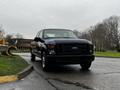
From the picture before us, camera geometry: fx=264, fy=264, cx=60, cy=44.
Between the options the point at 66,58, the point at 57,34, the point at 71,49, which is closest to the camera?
the point at 66,58

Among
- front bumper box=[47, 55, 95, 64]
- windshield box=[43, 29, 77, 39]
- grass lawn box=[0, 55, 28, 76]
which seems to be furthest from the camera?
windshield box=[43, 29, 77, 39]

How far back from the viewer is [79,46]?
999 centimetres

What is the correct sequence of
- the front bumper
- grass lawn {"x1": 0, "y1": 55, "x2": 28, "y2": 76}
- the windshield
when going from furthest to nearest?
the windshield
the front bumper
grass lawn {"x1": 0, "y1": 55, "x2": 28, "y2": 76}

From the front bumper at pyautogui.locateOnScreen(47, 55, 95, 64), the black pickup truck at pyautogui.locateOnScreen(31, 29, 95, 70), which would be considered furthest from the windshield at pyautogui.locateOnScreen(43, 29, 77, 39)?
the front bumper at pyautogui.locateOnScreen(47, 55, 95, 64)

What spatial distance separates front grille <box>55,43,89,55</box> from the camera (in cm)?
984

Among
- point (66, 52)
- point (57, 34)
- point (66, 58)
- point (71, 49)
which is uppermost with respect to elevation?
point (57, 34)

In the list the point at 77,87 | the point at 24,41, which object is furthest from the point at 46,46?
the point at 24,41

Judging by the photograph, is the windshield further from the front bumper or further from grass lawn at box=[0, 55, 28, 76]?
the front bumper

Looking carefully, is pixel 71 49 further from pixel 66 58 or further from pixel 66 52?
pixel 66 58

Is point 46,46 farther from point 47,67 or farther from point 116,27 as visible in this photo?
point 116,27

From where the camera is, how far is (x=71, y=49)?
391 inches

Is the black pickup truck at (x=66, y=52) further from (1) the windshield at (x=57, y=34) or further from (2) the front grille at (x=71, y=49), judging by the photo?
(1) the windshield at (x=57, y=34)

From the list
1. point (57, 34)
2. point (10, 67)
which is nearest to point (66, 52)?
point (57, 34)

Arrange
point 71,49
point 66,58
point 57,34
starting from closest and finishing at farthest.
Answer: point 66,58 → point 71,49 → point 57,34
